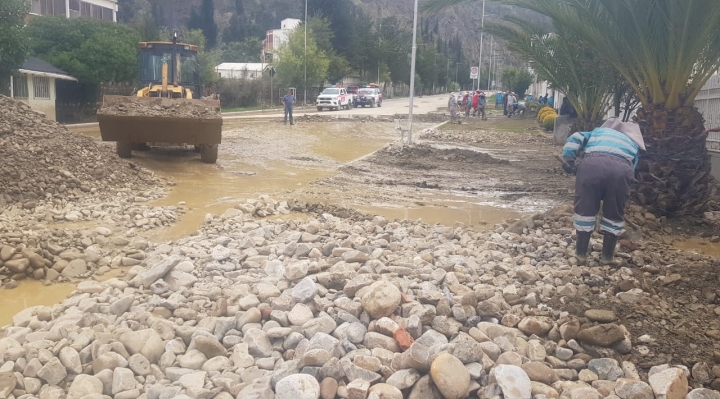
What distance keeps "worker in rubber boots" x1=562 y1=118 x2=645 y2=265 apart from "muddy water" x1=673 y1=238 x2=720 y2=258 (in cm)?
185

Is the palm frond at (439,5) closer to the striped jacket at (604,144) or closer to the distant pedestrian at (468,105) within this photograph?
the striped jacket at (604,144)

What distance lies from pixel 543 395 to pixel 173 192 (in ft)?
29.0

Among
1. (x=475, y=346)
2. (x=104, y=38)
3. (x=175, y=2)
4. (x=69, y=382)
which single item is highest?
(x=175, y=2)

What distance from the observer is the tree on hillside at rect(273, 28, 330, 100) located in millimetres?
51312

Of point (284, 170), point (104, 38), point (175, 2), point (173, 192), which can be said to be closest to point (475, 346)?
point (173, 192)

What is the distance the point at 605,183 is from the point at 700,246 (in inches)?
96.8

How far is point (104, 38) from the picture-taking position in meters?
28.8

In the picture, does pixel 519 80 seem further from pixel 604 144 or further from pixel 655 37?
pixel 604 144

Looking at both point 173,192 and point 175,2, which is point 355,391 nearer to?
point 173,192

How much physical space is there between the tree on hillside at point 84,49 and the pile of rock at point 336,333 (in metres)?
25.0

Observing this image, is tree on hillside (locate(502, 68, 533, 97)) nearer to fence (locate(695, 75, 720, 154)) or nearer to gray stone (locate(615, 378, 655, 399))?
fence (locate(695, 75, 720, 154))

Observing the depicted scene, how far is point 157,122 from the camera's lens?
13336 mm

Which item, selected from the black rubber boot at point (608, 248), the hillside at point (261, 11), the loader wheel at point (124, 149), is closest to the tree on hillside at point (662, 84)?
the black rubber boot at point (608, 248)

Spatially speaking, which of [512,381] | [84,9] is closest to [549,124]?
[512,381]
